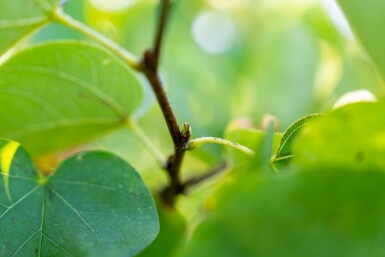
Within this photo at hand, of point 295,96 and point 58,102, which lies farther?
point 295,96

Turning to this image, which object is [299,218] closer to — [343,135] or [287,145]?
[343,135]

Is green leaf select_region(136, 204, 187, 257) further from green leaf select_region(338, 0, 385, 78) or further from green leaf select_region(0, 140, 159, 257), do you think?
green leaf select_region(338, 0, 385, 78)

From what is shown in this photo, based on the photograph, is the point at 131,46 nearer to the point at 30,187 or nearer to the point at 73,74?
the point at 73,74

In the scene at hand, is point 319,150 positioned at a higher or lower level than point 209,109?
higher

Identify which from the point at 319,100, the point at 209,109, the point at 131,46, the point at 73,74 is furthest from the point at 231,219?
the point at 131,46

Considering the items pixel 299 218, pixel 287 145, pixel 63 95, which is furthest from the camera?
pixel 63 95

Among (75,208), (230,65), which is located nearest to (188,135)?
(75,208)

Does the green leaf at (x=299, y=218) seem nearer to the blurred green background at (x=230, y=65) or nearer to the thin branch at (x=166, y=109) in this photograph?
the thin branch at (x=166, y=109)

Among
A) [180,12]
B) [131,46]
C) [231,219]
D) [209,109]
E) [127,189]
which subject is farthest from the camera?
[180,12]
